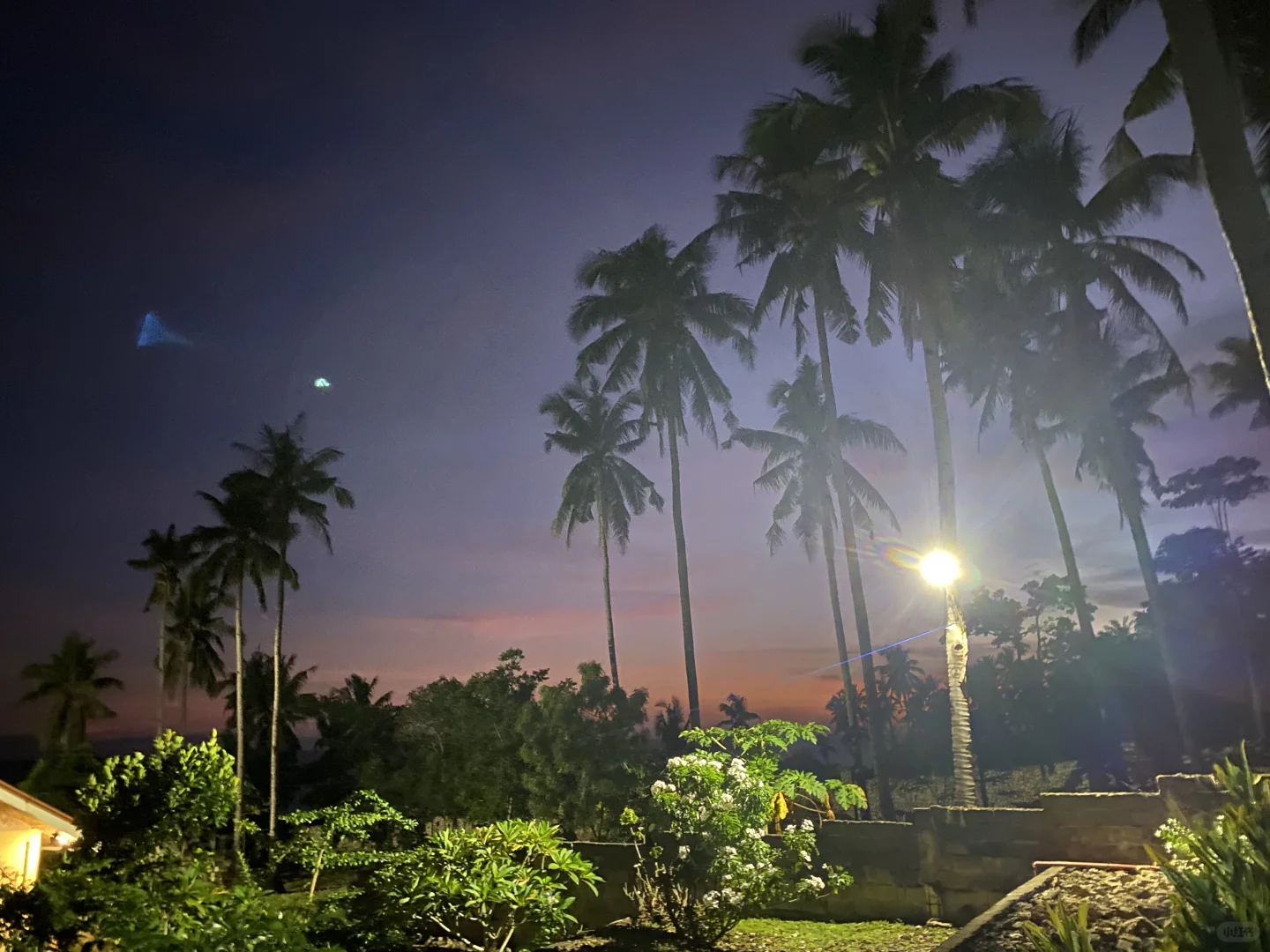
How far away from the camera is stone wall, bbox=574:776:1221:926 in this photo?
26.7 ft

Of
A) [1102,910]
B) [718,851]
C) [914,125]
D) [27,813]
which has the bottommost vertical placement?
[1102,910]

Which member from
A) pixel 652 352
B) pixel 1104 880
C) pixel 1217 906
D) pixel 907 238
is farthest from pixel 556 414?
pixel 1217 906

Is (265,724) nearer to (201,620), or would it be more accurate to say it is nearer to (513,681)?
(201,620)

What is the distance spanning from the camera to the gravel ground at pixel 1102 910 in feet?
19.0

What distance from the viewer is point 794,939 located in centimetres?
905

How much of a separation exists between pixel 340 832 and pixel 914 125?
61.1 feet

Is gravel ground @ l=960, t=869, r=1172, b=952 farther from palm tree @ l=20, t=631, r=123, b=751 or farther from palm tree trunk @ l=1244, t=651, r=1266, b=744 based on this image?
palm tree @ l=20, t=631, r=123, b=751

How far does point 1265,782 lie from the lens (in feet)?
22.7

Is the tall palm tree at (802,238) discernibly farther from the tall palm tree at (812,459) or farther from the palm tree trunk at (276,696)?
the palm tree trunk at (276,696)

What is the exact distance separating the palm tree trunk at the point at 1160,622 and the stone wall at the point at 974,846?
38.5 feet

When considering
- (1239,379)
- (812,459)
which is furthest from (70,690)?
(1239,379)

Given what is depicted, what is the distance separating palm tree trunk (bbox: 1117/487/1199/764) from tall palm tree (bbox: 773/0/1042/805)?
8.75 metres

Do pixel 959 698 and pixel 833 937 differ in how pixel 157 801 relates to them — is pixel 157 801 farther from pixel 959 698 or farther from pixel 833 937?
pixel 959 698

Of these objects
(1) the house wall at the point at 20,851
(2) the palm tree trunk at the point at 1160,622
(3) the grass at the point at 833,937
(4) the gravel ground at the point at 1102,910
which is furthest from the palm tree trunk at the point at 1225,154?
(1) the house wall at the point at 20,851
